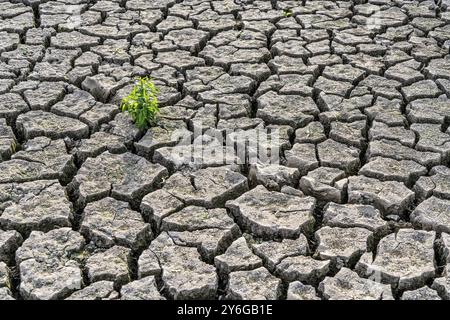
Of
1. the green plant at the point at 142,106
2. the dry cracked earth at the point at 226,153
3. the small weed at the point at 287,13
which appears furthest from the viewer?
the small weed at the point at 287,13

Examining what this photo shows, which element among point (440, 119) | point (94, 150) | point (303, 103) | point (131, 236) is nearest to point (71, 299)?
point (131, 236)

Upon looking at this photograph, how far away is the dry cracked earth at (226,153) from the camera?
339 cm

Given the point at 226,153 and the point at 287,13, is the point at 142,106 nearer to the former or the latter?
the point at 226,153

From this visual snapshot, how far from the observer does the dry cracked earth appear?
11.1ft

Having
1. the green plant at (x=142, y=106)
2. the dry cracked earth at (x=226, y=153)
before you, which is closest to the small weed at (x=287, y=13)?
the dry cracked earth at (x=226, y=153)

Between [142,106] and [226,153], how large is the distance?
60 centimetres

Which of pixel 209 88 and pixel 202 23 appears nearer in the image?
pixel 209 88

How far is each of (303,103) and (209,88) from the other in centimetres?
65

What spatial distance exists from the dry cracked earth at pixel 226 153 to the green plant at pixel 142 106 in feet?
0.23

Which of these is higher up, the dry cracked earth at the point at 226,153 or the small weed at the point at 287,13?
the small weed at the point at 287,13

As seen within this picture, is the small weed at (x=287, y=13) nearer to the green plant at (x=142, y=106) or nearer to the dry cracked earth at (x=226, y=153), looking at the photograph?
the dry cracked earth at (x=226, y=153)
